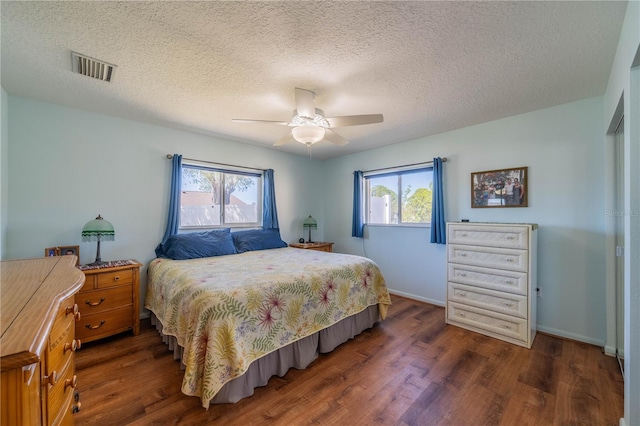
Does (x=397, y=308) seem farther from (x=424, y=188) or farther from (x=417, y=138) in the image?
(x=417, y=138)

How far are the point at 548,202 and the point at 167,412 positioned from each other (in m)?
3.89

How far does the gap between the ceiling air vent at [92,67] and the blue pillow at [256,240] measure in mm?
2266

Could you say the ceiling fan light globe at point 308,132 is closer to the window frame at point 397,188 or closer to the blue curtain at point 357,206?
the window frame at point 397,188

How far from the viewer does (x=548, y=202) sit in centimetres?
271

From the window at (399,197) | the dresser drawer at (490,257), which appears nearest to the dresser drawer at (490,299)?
the dresser drawer at (490,257)

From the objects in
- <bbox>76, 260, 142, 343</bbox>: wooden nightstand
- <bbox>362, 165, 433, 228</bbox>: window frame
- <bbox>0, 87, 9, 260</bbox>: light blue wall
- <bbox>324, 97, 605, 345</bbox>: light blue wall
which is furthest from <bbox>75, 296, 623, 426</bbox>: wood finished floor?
<bbox>362, 165, 433, 228</bbox>: window frame

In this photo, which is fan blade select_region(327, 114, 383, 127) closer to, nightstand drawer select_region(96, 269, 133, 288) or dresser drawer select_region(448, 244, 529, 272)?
dresser drawer select_region(448, 244, 529, 272)

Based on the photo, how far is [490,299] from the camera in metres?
2.65

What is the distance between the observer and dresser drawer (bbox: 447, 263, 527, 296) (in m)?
2.46

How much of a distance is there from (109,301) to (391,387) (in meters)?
2.74

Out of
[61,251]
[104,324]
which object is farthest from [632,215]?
[61,251]

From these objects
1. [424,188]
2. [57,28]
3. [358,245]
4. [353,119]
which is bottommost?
[358,245]

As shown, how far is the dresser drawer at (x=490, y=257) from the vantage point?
246 centimetres

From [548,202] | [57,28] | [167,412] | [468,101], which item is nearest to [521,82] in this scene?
[468,101]
